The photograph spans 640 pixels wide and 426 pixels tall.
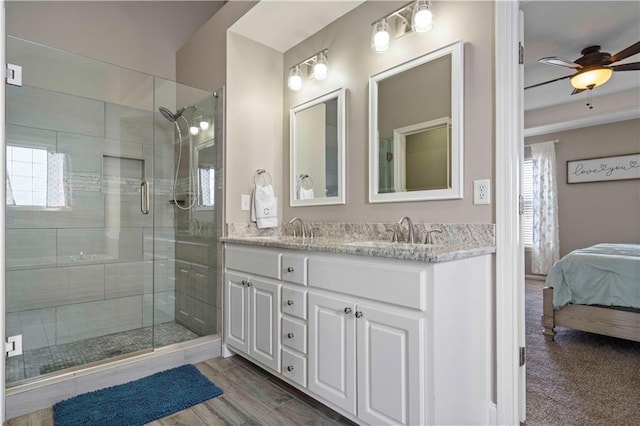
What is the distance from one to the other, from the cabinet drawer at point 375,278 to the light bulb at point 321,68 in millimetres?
1380

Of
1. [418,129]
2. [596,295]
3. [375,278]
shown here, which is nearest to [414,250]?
[375,278]

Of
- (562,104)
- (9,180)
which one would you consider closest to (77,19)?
(9,180)

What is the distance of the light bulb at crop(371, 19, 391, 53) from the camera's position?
2020 millimetres

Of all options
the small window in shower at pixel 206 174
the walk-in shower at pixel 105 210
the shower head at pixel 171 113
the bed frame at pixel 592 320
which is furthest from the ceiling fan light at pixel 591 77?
the shower head at pixel 171 113

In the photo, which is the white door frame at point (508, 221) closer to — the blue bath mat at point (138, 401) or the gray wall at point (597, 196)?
the blue bath mat at point (138, 401)

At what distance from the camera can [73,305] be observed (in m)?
2.56

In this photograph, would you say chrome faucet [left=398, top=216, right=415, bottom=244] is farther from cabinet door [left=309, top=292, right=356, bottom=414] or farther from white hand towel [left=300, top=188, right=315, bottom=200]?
white hand towel [left=300, top=188, right=315, bottom=200]

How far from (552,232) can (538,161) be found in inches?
41.8

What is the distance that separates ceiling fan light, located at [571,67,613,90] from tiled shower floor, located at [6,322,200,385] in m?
3.66

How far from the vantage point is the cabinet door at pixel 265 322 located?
76.7 inches

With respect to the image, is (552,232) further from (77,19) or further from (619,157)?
(77,19)

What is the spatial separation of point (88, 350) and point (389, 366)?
6.95 ft

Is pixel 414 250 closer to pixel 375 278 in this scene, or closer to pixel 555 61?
pixel 375 278

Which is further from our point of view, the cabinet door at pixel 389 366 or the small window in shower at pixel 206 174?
the small window in shower at pixel 206 174
